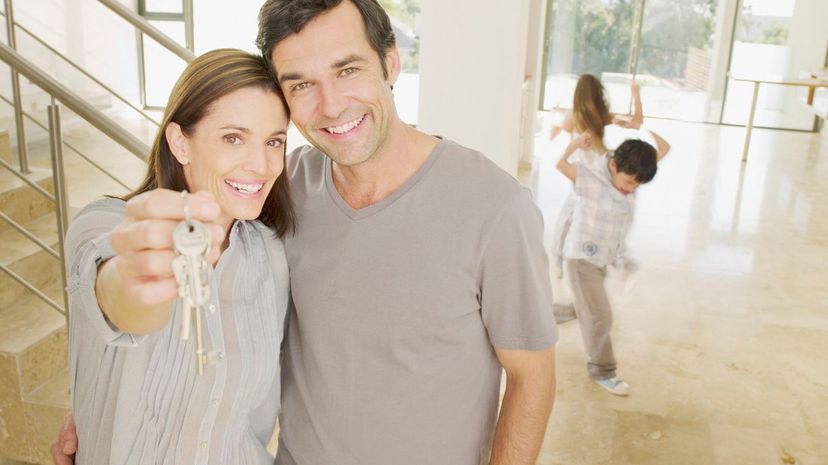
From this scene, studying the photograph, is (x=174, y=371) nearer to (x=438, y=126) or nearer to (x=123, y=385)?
(x=123, y=385)

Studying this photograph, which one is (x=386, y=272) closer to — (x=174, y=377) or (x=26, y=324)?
(x=174, y=377)

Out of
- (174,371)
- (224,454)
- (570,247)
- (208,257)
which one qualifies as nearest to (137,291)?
(208,257)

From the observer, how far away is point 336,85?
1.42m

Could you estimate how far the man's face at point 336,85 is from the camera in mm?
1387

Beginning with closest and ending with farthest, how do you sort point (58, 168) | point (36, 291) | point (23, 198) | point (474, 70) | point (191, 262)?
point (191, 262) < point (58, 168) < point (36, 291) < point (474, 70) < point (23, 198)

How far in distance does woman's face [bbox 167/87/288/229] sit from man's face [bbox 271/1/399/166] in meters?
0.09

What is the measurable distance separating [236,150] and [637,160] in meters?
2.42

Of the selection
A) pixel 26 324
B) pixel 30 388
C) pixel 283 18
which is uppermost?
pixel 283 18

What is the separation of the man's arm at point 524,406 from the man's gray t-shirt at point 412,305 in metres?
0.05

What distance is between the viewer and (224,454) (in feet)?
4.33

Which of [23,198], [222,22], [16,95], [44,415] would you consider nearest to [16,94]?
[16,95]

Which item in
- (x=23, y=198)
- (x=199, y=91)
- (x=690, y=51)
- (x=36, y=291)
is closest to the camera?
(x=199, y=91)

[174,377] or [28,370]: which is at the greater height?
[174,377]

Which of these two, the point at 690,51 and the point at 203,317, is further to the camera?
the point at 690,51
